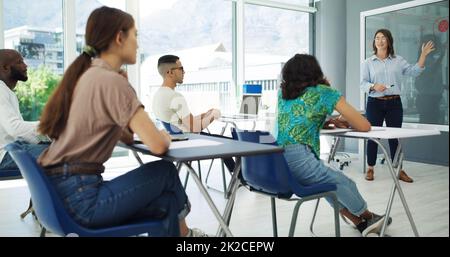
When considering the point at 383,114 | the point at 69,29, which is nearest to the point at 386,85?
the point at 383,114

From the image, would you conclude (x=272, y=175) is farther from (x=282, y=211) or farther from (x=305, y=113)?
(x=282, y=211)

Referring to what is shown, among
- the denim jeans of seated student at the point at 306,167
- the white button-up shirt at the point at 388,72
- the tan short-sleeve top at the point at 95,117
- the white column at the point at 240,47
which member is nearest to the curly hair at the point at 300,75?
the denim jeans of seated student at the point at 306,167

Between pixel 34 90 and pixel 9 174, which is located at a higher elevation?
pixel 34 90

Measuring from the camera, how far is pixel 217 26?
6.34 meters

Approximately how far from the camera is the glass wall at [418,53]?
196 inches

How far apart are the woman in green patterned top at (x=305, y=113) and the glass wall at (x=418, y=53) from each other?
3.35 m

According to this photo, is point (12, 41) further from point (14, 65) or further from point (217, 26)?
point (217, 26)

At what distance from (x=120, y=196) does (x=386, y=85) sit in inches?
139

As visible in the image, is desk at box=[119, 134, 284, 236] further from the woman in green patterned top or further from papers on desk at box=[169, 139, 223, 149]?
the woman in green patterned top

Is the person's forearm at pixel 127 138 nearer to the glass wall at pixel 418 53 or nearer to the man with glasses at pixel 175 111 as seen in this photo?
the man with glasses at pixel 175 111

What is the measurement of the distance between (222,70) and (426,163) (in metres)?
3.13

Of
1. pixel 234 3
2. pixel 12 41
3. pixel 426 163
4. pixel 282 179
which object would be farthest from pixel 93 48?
pixel 234 3

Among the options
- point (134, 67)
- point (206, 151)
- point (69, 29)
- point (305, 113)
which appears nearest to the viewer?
point (206, 151)

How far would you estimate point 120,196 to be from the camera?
4.69 feet
